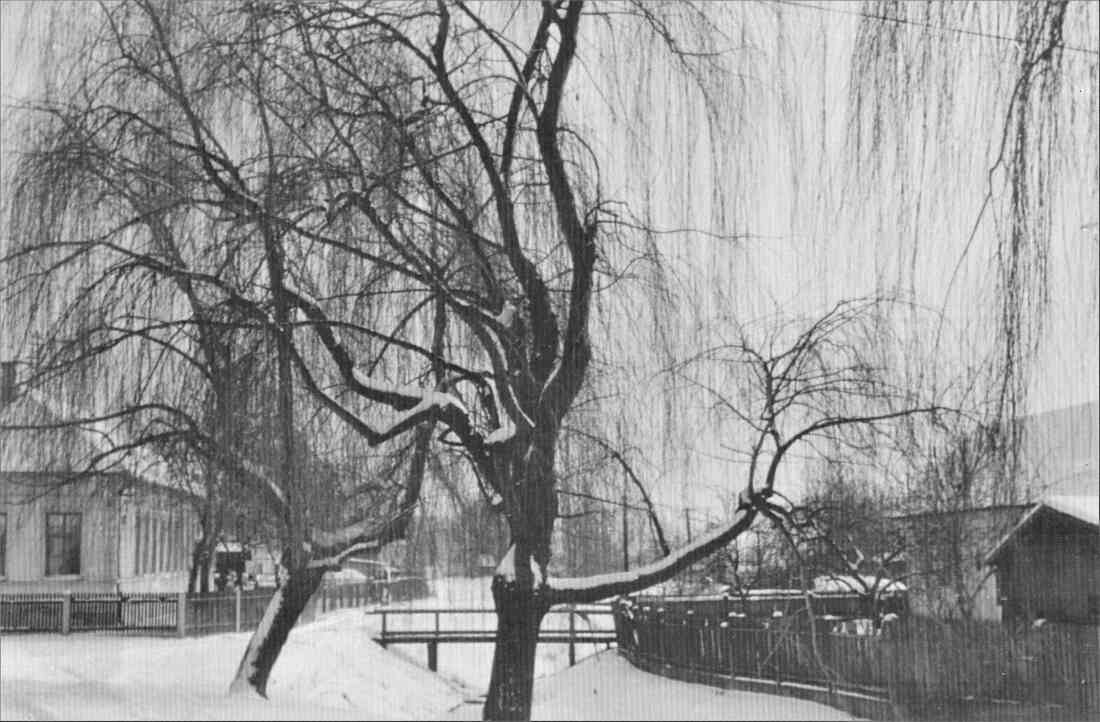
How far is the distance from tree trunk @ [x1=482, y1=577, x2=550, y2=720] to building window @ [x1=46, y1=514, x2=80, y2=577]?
1073 millimetres

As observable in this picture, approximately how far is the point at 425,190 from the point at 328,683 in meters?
1.87

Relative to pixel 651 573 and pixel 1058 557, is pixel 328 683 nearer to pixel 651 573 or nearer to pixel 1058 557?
pixel 651 573

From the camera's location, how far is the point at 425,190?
8.04 feet

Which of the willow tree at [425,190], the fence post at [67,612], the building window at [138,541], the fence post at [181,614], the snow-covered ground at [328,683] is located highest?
the willow tree at [425,190]

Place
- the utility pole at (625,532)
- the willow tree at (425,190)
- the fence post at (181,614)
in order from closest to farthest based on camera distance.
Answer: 1. the willow tree at (425,190)
2. the utility pole at (625,532)
3. the fence post at (181,614)

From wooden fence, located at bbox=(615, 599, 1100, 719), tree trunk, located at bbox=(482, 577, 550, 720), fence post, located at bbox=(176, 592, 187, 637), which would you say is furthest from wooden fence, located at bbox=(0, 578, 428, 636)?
wooden fence, located at bbox=(615, 599, 1100, 719)

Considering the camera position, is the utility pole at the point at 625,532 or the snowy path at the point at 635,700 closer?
the utility pole at the point at 625,532

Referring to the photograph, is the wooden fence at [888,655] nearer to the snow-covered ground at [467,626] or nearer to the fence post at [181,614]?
the snow-covered ground at [467,626]

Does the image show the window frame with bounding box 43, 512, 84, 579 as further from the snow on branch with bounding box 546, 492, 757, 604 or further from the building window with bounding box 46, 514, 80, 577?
the snow on branch with bounding box 546, 492, 757, 604

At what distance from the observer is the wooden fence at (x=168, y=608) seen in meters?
2.58

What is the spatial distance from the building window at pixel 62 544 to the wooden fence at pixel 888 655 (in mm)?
1931

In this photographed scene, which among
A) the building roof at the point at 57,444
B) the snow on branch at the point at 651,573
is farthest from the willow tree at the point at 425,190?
the building roof at the point at 57,444

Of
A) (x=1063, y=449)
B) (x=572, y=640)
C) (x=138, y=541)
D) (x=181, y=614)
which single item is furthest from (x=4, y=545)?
(x=1063, y=449)

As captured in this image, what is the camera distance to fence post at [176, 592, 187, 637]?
3.07m
